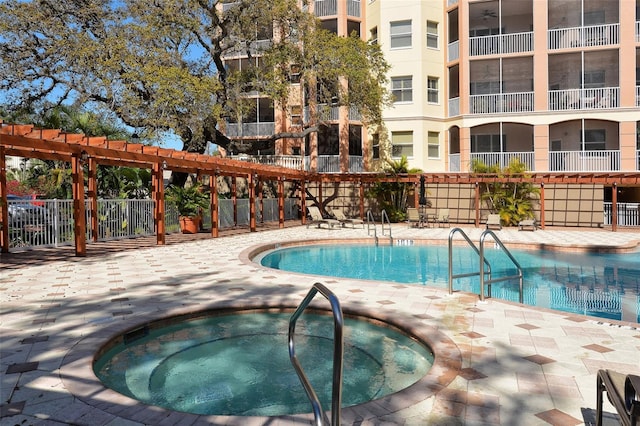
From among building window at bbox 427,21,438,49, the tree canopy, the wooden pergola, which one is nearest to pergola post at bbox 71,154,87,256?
the wooden pergola

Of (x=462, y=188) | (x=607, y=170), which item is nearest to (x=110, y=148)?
(x=462, y=188)

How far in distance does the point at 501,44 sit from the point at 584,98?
205 inches

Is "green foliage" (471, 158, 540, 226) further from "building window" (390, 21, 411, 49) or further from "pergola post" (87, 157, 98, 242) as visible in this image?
"pergola post" (87, 157, 98, 242)

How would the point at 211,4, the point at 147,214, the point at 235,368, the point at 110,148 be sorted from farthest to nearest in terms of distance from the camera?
the point at 211,4, the point at 147,214, the point at 110,148, the point at 235,368

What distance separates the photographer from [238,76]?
22.0 metres

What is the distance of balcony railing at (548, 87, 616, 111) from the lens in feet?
77.1

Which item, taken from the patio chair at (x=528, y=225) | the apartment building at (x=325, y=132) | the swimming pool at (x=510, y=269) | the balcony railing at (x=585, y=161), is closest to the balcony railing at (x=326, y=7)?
the apartment building at (x=325, y=132)

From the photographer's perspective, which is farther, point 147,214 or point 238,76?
point 238,76

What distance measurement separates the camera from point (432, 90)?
26.6 metres

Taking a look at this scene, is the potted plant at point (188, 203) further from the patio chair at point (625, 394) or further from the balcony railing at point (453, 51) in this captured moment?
the patio chair at point (625, 394)

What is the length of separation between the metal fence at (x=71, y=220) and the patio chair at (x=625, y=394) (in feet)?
45.6

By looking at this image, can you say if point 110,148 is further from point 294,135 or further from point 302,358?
point 294,135

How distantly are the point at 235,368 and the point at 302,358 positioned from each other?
741 millimetres

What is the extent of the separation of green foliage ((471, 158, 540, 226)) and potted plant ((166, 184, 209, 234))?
13.3 metres
